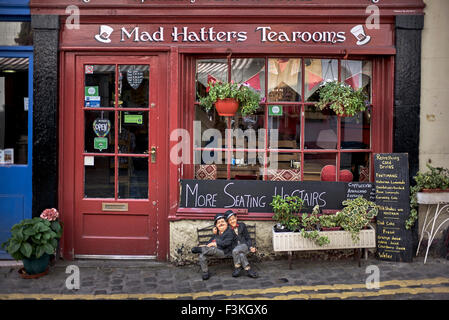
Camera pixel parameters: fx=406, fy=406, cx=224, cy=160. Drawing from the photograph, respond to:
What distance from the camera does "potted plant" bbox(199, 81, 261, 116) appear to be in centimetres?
545

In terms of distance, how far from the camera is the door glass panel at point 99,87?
587 cm

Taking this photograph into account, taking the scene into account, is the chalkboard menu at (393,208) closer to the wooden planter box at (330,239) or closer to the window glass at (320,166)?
the wooden planter box at (330,239)

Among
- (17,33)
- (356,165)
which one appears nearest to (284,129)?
(356,165)

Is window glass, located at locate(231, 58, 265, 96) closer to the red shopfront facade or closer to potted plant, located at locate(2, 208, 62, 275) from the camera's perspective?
the red shopfront facade

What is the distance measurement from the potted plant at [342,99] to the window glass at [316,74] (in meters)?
0.24

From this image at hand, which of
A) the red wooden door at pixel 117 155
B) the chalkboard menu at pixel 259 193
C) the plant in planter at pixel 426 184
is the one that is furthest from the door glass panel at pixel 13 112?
the plant in planter at pixel 426 184

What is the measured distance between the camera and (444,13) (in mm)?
5676

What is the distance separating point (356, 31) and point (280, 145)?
1937 millimetres

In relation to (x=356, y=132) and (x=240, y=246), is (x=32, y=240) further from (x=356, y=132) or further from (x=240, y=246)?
(x=356, y=132)

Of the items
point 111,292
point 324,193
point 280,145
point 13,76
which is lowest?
point 111,292

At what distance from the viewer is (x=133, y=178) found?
5895 mm

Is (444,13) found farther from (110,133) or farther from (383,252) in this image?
(110,133)

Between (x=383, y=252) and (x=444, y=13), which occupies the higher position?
(x=444, y=13)

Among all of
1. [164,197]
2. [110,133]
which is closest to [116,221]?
[164,197]
